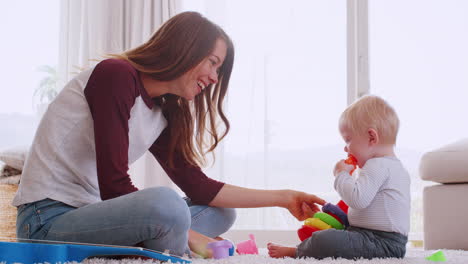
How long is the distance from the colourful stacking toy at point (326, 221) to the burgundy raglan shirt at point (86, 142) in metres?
0.53

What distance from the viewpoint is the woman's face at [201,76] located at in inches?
56.8

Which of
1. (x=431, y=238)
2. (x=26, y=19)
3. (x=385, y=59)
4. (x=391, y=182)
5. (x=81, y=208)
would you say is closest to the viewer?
(x=81, y=208)

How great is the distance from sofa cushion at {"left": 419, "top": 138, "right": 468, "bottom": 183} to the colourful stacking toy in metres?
0.65

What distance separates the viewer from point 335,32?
310 centimetres

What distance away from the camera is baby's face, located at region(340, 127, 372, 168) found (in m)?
1.43

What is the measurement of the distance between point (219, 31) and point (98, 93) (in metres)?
0.42

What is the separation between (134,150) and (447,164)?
4.01ft

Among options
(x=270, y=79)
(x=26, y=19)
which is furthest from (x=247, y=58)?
(x=26, y=19)

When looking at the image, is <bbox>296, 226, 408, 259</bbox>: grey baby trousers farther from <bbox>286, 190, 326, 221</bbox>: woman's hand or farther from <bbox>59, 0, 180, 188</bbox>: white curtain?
<bbox>59, 0, 180, 188</bbox>: white curtain

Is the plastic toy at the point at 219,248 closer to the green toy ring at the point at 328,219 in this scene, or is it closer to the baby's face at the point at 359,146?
the green toy ring at the point at 328,219

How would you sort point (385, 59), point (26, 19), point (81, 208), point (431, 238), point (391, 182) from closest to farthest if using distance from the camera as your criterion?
point (81, 208), point (391, 182), point (431, 238), point (385, 59), point (26, 19)

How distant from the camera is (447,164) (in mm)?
1980

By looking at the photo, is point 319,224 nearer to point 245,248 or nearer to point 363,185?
point 363,185

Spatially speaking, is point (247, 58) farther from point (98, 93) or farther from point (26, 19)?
point (98, 93)
